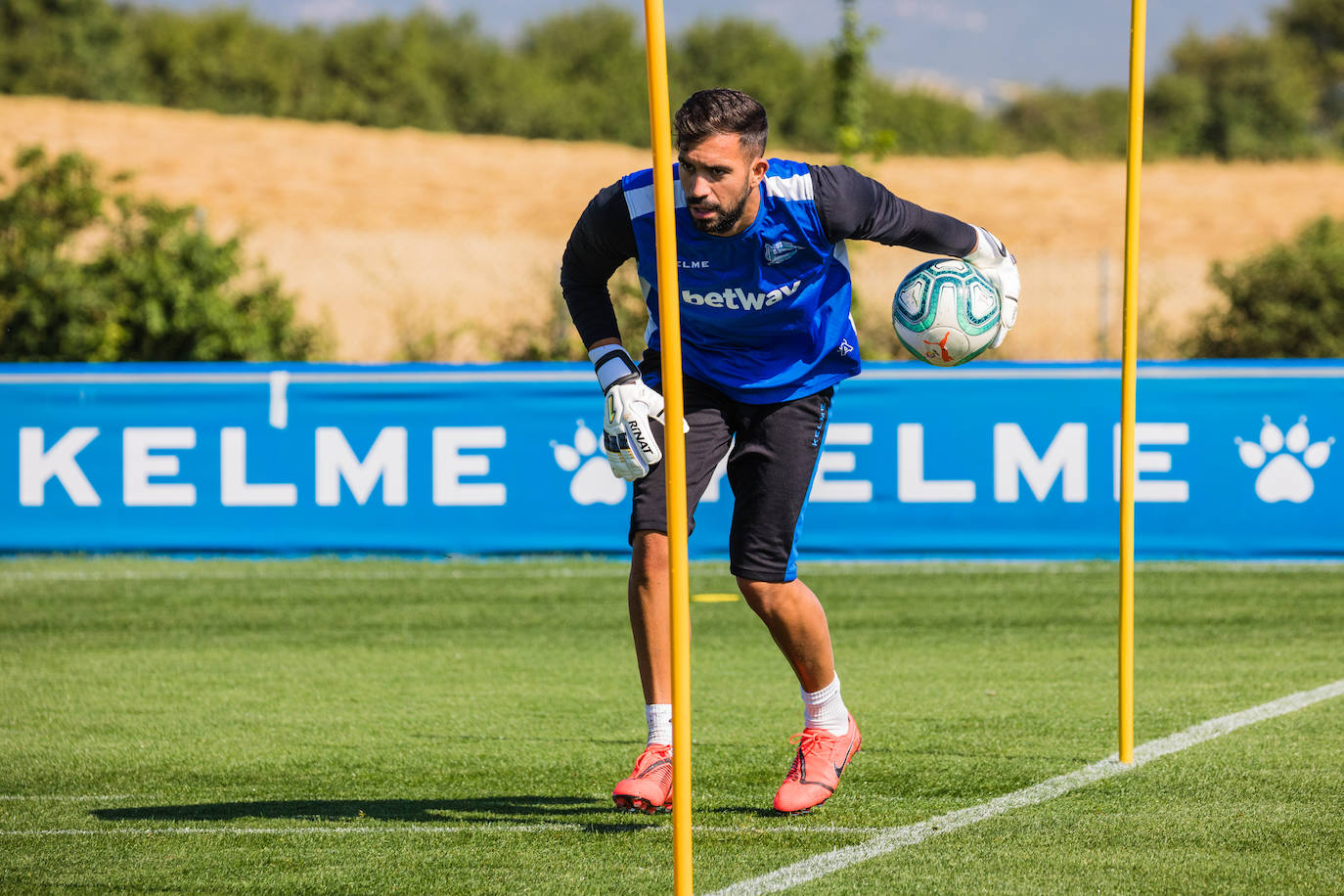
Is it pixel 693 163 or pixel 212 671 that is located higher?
pixel 693 163

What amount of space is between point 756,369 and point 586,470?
6256 millimetres

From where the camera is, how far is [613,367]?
4.96m

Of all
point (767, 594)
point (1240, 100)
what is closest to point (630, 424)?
point (767, 594)

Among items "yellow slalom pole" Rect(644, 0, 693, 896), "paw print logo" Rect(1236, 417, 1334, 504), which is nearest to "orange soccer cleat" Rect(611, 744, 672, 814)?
"yellow slalom pole" Rect(644, 0, 693, 896)

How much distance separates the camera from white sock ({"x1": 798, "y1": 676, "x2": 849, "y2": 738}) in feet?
16.7

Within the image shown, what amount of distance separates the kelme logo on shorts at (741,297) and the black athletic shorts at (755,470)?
0.34 meters

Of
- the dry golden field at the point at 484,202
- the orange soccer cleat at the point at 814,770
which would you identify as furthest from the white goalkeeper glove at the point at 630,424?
the dry golden field at the point at 484,202

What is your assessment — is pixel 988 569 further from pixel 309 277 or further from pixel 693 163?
pixel 309 277

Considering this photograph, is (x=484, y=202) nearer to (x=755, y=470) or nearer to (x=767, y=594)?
(x=755, y=470)

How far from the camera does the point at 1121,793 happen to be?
5.16 metres

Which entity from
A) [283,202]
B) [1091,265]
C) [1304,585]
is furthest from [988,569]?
[283,202]

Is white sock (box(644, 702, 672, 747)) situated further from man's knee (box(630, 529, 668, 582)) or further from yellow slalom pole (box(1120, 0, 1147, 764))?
yellow slalom pole (box(1120, 0, 1147, 764))

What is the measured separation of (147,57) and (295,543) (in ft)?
159

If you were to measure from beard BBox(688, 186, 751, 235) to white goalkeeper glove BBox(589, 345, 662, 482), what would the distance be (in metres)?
0.55
